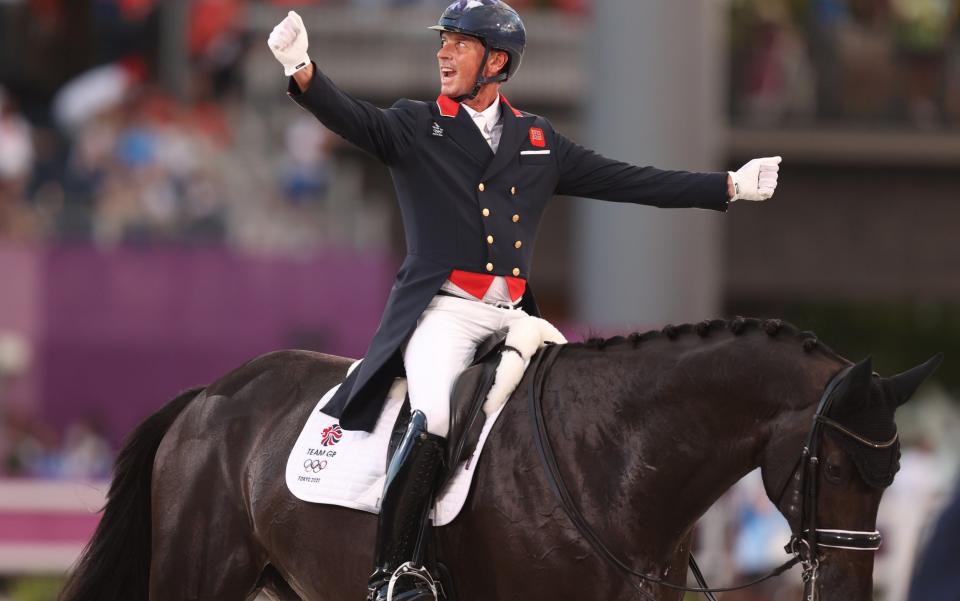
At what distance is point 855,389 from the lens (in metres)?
4.57

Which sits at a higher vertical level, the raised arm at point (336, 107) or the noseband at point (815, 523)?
the raised arm at point (336, 107)

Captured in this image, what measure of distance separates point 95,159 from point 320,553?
10308 millimetres

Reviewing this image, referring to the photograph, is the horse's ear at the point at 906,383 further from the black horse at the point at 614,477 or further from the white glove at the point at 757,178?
the white glove at the point at 757,178

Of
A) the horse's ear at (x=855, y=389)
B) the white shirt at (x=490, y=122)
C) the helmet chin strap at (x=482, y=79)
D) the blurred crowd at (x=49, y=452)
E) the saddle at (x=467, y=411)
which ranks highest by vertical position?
the helmet chin strap at (x=482, y=79)

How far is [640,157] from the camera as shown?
46.1 ft

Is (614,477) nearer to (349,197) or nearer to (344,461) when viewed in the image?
(344,461)

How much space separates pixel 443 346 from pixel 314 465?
2.12 feet

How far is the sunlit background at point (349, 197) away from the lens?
552 inches

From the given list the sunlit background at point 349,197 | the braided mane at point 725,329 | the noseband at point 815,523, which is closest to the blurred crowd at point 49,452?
the sunlit background at point 349,197

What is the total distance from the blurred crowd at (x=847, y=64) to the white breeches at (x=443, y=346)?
506 inches

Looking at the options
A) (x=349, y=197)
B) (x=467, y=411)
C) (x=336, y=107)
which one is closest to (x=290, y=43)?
(x=336, y=107)

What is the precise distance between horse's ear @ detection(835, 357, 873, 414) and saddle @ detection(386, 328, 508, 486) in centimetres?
116

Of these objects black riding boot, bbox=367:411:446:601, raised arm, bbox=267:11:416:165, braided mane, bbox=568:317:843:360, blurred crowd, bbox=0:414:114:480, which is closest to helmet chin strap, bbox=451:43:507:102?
raised arm, bbox=267:11:416:165

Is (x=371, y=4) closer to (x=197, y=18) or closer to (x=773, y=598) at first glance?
(x=197, y=18)
